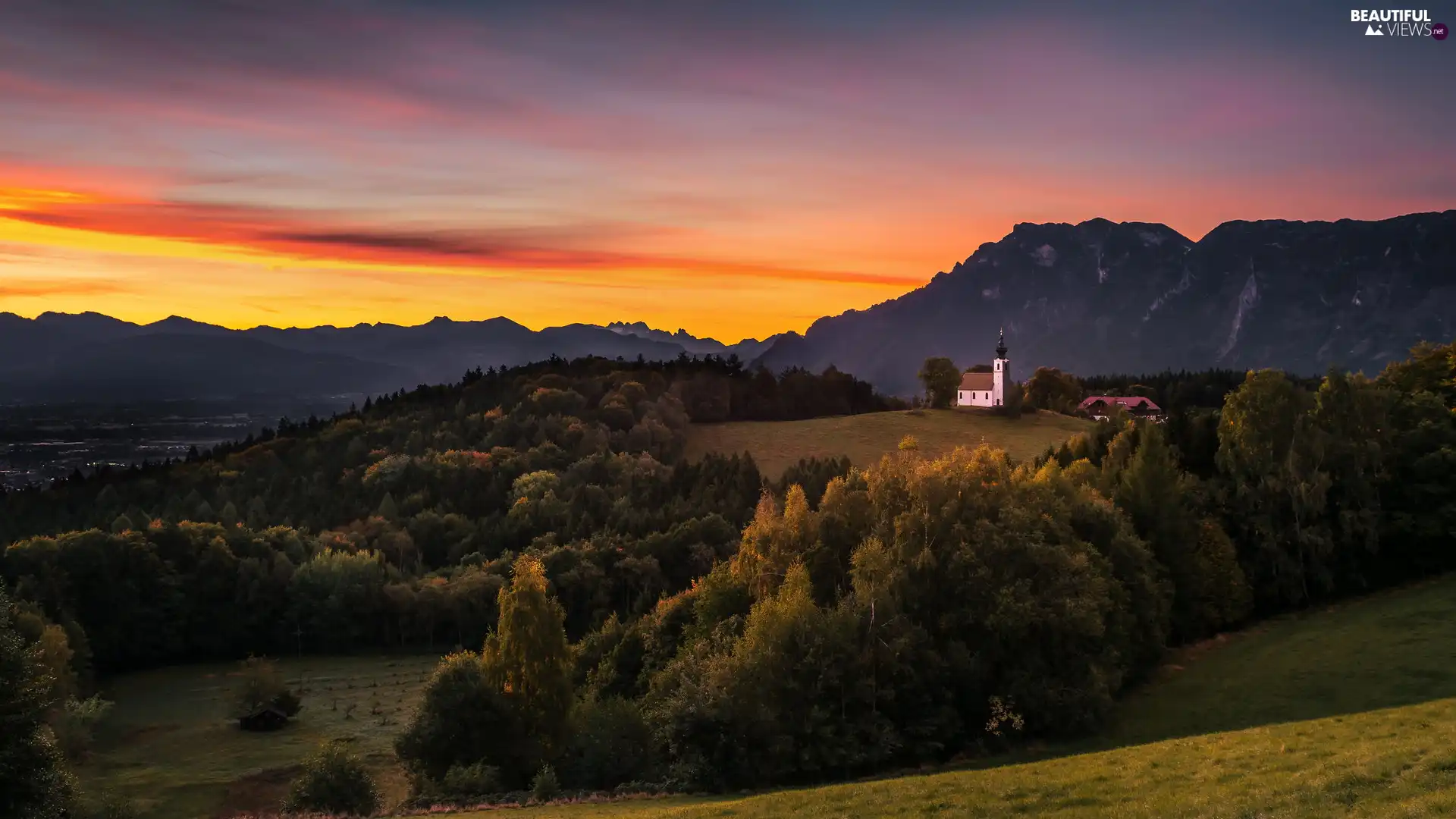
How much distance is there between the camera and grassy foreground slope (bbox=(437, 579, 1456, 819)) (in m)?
21.2

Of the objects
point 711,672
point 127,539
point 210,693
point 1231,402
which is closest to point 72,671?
point 210,693

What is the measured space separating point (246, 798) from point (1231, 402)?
63.3 meters

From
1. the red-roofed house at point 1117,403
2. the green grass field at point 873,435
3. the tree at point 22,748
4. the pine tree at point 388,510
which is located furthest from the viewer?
the red-roofed house at point 1117,403

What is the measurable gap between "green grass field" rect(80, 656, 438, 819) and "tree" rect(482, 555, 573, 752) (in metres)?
9.41

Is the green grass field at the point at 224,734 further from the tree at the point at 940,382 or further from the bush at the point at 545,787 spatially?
the tree at the point at 940,382

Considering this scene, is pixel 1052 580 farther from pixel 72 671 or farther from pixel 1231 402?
pixel 72 671

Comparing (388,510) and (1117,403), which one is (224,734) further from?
(1117,403)

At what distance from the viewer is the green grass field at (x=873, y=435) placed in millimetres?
134125

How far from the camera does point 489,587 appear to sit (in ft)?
344

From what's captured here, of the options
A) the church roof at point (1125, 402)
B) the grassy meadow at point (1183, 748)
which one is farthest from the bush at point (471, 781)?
the church roof at point (1125, 402)

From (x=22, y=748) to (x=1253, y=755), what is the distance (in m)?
37.5

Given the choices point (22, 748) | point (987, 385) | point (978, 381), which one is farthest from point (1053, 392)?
point (22, 748)

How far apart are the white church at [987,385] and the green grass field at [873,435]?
3133 mm

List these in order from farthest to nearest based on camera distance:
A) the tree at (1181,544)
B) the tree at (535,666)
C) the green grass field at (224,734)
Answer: the tree at (1181,544) → the green grass field at (224,734) → the tree at (535,666)
